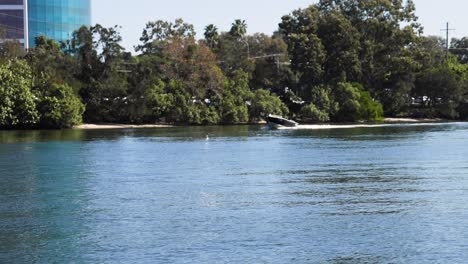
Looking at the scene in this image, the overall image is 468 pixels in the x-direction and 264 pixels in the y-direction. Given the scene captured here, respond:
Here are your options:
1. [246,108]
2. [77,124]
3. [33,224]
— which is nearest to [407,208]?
[33,224]

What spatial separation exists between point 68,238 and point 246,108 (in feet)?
300

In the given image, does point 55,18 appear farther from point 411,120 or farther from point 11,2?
point 411,120

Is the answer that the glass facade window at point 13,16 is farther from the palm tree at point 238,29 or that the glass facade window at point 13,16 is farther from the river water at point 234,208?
the river water at point 234,208

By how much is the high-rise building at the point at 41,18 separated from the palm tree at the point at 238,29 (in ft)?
85.2

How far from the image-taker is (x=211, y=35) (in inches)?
5492

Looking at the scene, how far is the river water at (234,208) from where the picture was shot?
23.7m

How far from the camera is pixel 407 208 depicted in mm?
30859

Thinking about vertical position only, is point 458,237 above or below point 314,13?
below

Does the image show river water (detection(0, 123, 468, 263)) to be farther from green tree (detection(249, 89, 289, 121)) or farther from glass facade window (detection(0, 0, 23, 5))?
glass facade window (detection(0, 0, 23, 5))

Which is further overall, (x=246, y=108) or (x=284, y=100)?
(x=284, y=100)

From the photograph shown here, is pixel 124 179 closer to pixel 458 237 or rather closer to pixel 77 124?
pixel 458 237

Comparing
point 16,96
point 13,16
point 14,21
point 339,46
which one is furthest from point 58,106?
point 339,46

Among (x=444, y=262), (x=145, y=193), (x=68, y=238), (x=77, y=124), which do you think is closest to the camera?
(x=444, y=262)

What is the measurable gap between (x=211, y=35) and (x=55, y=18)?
26164 millimetres
